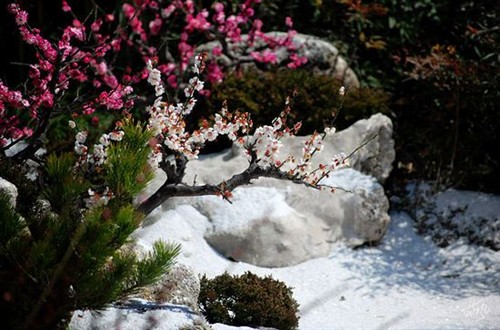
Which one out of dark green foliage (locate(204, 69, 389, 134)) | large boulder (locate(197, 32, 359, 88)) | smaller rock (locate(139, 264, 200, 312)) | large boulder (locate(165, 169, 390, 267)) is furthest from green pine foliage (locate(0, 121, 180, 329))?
large boulder (locate(197, 32, 359, 88))

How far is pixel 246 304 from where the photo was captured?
4371 millimetres

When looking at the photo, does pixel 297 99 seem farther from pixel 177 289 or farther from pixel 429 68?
pixel 177 289

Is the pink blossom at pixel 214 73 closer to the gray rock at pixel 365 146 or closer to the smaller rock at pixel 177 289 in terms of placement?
the gray rock at pixel 365 146

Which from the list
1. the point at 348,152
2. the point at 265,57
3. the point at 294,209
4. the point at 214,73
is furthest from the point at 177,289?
the point at 265,57

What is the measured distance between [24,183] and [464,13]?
19.0 ft

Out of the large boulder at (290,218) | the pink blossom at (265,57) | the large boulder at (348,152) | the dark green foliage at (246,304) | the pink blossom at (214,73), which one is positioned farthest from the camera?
the pink blossom at (265,57)

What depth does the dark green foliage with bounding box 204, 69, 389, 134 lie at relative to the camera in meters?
6.77

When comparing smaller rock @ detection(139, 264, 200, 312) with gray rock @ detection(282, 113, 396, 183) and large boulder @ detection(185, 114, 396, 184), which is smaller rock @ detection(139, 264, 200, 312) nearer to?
→ large boulder @ detection(185, 114, 396, 184)

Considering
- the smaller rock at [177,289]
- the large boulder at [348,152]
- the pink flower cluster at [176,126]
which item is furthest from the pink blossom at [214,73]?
the smaller rock at [177,289]

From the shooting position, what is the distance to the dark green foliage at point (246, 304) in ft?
14.3

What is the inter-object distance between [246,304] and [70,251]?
1826 mm

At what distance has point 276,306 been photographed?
439 cm

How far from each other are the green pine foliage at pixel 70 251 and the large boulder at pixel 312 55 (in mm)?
4700

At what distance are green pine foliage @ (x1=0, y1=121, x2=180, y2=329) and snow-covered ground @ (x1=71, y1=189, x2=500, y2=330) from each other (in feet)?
7.03
